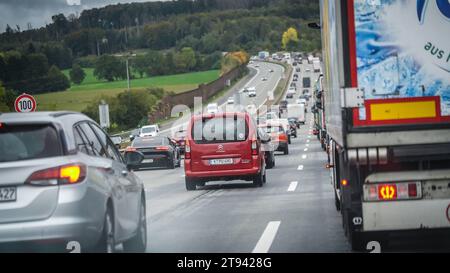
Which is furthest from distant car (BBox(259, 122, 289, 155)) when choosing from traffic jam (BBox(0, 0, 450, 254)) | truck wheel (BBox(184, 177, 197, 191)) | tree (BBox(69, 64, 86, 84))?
tree (BBox(69, 64, 86, 84))

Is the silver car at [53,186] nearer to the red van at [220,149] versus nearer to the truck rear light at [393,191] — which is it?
the truck rear light at [393,191]

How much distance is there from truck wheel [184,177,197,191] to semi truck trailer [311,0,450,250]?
1413 cm

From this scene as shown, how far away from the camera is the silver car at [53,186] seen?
26.0 ft

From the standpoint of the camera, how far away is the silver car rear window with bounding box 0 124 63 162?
822 centimetres

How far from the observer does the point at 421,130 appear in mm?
9312

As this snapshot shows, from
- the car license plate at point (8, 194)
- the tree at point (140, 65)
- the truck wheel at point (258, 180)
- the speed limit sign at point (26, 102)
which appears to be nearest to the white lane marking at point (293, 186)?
the truck wheel at point (258, 180)

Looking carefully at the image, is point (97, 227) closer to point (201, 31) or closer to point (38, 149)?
point (38, 149)

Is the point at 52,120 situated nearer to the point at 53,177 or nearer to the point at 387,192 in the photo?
the point at 53,177

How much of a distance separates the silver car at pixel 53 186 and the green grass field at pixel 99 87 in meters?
46.7

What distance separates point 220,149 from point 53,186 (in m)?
15.0

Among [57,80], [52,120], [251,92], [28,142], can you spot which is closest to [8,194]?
[28,142]

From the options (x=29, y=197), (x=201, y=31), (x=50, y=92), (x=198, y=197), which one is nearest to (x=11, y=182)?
(x=29, y=197)

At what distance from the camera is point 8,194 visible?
799 centimetres

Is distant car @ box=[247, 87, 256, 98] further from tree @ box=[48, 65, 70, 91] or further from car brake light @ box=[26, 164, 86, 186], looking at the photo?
car brake light @ box=[26, 164, 86, 186]
